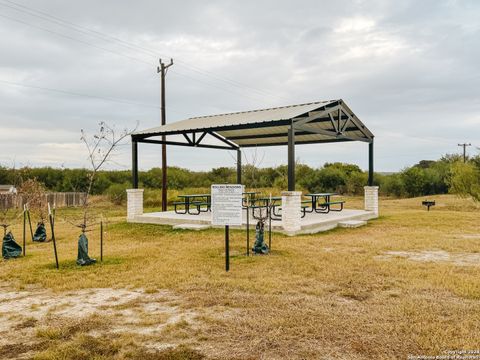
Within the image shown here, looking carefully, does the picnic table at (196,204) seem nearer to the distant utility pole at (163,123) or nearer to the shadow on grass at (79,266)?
the distant utility pole at (163,123)

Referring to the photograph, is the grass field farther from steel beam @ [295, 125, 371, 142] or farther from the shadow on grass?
steel beam @ [295, 125, 371, 142]

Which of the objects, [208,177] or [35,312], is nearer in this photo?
[35,312]

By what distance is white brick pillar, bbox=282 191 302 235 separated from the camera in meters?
9.93

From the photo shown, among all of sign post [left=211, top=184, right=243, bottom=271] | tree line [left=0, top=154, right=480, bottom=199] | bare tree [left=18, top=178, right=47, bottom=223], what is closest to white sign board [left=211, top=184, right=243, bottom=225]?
sign post [left=211, top=184, right=243, bottom=271]

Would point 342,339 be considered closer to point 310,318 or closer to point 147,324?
point 310,318

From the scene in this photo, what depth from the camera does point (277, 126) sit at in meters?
12.6

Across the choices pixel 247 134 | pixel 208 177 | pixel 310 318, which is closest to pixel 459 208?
pixel 247 134

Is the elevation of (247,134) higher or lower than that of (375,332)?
higher

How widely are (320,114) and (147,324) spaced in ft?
28.1

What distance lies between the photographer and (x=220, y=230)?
10.8 meters

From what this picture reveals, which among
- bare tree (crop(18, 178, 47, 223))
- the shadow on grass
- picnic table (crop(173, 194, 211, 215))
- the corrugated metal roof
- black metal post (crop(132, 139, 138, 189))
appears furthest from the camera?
black metal post (crop(132, 139, 138, 189))

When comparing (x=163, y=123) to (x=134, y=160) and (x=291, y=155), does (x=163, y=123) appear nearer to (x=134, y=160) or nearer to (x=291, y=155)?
(x=134, y=160)

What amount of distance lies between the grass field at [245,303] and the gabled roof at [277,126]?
3605mm

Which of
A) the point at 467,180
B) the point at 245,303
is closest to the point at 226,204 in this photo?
the point at 245,303
